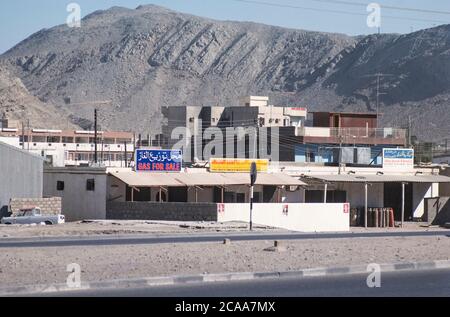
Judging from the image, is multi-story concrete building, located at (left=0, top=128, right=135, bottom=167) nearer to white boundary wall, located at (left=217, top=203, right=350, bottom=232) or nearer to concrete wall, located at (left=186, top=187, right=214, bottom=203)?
concrete wall, located at (left=186, top=187, right=214, bottom=203)

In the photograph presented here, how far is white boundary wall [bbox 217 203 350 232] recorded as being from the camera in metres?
40.2

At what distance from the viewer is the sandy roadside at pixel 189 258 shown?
1827cm

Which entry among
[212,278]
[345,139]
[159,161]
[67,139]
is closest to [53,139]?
[67,139]

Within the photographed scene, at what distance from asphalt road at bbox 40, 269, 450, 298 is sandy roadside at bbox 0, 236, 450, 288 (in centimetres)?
118

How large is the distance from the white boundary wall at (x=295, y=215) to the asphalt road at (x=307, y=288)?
68.0 ft

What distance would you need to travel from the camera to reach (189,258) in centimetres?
2133

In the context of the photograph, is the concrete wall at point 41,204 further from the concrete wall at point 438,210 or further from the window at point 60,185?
the concrete wall at point 438,210

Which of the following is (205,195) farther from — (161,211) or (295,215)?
(295,215)

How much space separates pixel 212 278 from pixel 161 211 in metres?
24.0

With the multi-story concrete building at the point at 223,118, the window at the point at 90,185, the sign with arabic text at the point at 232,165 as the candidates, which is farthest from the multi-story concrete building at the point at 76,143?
the window at the point at 90,185

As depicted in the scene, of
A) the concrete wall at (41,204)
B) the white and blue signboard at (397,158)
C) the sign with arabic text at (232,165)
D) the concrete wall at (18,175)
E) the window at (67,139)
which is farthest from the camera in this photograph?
the window at (67,139)

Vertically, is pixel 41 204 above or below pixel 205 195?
below

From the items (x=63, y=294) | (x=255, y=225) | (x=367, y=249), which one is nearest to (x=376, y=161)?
(x=255, y=225)
